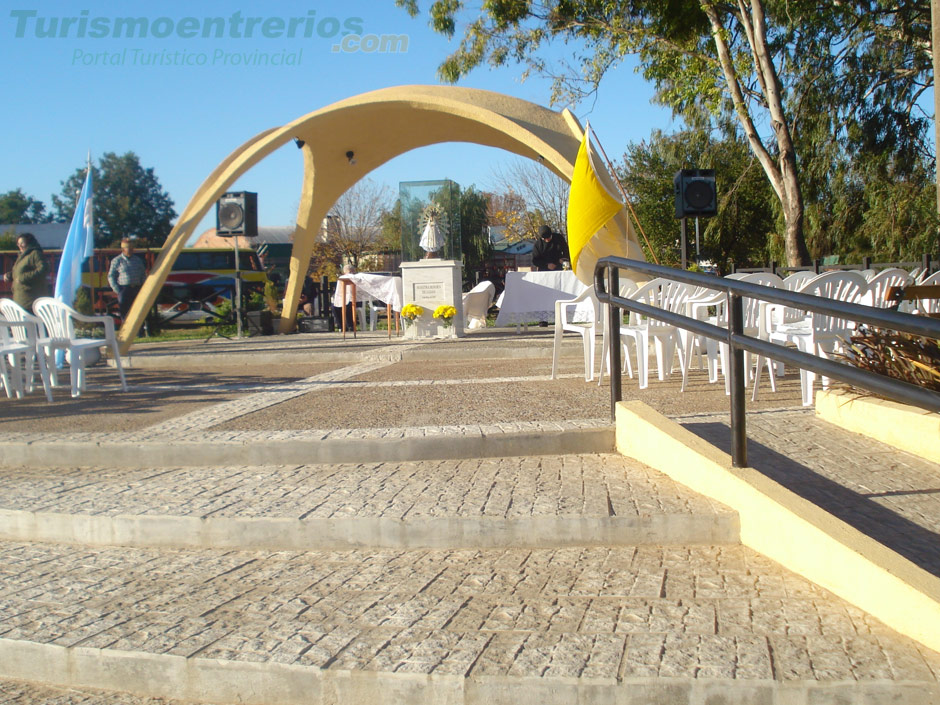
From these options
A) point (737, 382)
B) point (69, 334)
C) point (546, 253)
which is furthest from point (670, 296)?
point (546, 253)

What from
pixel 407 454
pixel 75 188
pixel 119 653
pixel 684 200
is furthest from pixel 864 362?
pixel 75 188

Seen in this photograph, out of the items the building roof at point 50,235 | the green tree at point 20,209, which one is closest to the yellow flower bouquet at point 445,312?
the building roof at point 50,235

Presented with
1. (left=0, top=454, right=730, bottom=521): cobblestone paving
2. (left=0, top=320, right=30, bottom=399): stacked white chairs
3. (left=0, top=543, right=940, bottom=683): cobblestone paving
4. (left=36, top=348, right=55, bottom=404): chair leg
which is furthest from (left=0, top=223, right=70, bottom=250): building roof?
(left=0, top=543, right=940, bottom=683): cobblestone paving

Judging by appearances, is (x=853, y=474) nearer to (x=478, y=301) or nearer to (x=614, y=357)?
(x=614, y=357)

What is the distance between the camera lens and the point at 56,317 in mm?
7457

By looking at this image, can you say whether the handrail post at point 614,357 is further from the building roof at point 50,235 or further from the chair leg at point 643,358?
the building roof at point 50,235

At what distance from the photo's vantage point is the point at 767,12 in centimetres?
1619

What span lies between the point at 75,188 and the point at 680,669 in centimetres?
9361

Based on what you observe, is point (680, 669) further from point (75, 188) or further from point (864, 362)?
point (75, 188)

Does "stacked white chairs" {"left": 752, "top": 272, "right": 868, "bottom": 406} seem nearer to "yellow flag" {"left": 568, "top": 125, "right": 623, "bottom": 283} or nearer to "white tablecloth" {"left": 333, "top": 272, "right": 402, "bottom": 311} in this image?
"yellow flag" {"left": 568, "top": 125, "right": 623, "bottom": 283}

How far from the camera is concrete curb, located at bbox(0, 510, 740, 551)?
323 cm

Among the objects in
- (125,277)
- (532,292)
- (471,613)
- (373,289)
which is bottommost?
(471,613)

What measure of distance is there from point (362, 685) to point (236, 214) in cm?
1528

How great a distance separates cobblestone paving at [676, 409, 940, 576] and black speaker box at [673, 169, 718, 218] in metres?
6.93
